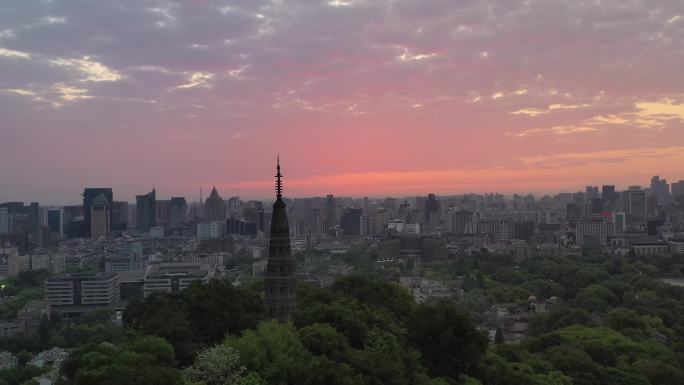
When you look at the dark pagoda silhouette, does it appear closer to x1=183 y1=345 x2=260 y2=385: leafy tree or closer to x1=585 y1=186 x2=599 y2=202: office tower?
x1=183 y1=345 x2=260 y2=385: leafy tree

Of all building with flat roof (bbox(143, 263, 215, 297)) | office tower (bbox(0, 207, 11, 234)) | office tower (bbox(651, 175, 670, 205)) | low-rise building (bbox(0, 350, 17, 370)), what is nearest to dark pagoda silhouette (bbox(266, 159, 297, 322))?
low-rise building (bbox(0, 350, 17, 370))

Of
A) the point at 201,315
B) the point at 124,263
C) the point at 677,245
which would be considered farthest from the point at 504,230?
the point at 201,315

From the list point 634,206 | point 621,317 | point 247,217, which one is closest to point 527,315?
point 621,317

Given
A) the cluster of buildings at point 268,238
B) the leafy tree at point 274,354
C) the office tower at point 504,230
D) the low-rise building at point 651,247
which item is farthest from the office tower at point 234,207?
the leafy tree at point 274,354

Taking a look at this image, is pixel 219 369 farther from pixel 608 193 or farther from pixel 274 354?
pixel 608 193

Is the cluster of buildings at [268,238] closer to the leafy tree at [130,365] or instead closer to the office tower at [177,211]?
the office tower at [177,211]
